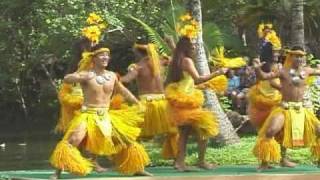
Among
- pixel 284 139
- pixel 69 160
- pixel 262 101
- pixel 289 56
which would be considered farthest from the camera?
pixel 262 101

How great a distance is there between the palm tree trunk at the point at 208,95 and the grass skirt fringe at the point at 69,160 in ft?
13.9

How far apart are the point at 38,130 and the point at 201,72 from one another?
15.2 meters

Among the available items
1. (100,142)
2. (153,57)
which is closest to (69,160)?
(100,142)

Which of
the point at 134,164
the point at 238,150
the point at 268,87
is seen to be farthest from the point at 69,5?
the point at 134,164

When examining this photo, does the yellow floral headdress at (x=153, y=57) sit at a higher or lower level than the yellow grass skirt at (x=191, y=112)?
higher

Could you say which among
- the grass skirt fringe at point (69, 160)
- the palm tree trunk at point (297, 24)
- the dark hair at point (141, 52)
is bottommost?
the grass skirt fringe at point (69, 160)

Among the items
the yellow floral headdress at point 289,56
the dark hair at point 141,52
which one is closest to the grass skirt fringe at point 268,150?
the yellow floral headdress at point 289,56

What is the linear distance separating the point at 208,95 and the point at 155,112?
3.00m

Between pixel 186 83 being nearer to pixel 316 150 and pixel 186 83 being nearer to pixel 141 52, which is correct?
pixel 141 52

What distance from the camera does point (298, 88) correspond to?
8.93 m

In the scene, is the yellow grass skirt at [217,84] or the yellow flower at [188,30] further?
the yellow grass skirt at [217,84]

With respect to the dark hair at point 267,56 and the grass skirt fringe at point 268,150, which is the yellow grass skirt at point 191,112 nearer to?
the grass skirt fringe at point 268,150

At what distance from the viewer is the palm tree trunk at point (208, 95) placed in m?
12.0

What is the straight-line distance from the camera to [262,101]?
9609 millimetres
